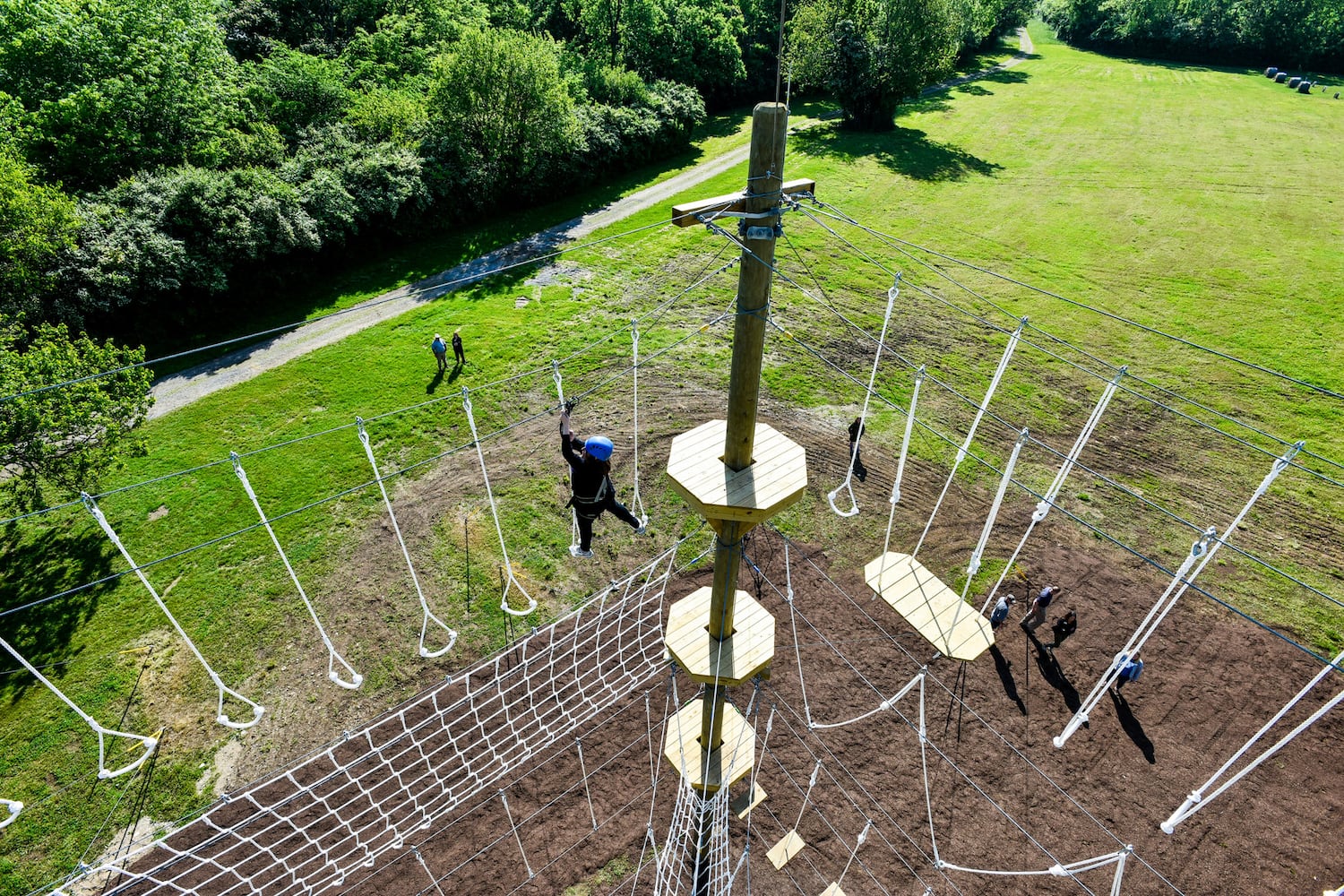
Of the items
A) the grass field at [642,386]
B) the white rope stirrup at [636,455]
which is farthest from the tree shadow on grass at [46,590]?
the white rope stirrup at [636,455]

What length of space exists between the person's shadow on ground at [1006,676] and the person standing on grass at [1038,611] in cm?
67

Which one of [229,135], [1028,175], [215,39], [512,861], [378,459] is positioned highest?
[215,39]

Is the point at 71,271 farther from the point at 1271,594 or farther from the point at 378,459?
the point at 1271,594

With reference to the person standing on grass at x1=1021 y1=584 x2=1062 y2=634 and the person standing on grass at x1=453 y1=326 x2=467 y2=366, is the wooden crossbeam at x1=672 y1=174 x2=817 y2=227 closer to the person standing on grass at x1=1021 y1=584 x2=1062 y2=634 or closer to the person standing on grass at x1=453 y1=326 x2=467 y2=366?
the person standing on grass at x1=1021 y1=584 x2=1062 y2=634

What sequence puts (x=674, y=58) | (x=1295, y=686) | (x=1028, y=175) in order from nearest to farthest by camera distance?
1. (x=1295, y=686)
2. (x=1028, y=175)
3. (x=674, y=58)

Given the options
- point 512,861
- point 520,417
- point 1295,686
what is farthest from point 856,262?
point 512,861

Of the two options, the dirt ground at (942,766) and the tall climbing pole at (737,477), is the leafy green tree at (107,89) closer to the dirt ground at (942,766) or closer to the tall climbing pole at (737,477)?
the dirt ground at (942,766)

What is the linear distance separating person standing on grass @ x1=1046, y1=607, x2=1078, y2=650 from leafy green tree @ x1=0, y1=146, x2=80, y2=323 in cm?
2203

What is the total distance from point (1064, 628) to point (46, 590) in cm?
1792

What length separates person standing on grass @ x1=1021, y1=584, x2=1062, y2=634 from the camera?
10.5 meters

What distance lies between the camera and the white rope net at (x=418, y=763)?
8.06 metres

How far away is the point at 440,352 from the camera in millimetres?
15820

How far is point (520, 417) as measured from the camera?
49.0 feet

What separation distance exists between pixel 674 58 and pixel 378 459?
2895 cm
